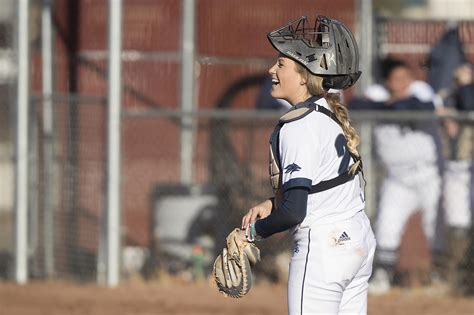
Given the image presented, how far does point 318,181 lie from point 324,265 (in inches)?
13.4

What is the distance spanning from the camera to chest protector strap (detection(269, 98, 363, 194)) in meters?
4.75

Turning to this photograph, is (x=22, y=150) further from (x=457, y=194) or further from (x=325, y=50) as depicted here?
(x=325, y=50)

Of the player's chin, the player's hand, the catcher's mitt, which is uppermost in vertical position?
the player's chin

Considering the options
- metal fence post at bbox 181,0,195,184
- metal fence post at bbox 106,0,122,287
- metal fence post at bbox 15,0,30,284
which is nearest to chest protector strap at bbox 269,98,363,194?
metal fence post at bbox 106,0,122,287

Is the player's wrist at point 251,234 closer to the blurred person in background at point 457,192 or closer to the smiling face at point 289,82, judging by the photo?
the smiling face at point 289,82

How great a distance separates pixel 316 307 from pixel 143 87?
751 centimetres

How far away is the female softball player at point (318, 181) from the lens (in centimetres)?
468

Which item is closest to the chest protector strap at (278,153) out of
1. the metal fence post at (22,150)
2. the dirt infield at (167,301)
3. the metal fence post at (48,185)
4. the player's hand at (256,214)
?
the player's hand at (256,214)

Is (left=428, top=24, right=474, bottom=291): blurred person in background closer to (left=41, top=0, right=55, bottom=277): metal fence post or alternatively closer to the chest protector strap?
(left=41, top=0, right=55, bottom=277): metal fence post

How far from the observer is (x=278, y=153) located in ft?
15.7

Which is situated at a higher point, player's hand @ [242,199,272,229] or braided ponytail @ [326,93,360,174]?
braided ponytail @ [326,93,360,174]

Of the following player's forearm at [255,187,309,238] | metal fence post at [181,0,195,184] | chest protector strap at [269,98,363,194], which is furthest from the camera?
metal fence post at [181,0,195,184]

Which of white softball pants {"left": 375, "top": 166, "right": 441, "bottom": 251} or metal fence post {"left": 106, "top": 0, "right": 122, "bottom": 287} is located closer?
white softball pants {"left": 375, "top": 166, "right": 441, "bottom": 251}

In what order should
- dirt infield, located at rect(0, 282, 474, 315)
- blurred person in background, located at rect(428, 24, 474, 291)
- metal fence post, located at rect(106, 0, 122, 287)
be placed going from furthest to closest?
metal fence post, located at rect(106, 0, 122, 287) → blurred person in background, located at rect(428, 24, 474, 291) → dirt infield, located at rect(0, 282, 474, 315)
